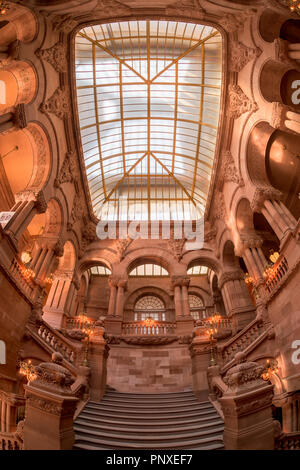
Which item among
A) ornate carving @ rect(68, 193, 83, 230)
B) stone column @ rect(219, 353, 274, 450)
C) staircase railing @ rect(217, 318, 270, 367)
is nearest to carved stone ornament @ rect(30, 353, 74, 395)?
stone column @ rect(219, 353, 274, 450)

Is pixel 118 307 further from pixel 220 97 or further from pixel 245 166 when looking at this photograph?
pixel 220 97

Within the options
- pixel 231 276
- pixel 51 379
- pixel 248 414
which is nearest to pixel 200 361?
pixel 248 414

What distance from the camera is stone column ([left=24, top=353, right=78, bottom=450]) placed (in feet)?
17.5

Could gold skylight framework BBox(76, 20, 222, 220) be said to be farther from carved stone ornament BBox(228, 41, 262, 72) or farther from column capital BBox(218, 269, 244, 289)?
column capital BBox(218, 269, 244, 289)

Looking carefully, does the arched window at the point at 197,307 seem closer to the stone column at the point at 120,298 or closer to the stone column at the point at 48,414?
the stone column at the point at 120,298

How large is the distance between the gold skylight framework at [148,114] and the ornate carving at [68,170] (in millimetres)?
2332

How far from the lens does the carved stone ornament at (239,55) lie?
11.8 meters

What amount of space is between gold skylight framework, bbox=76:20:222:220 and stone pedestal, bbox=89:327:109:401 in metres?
13.3

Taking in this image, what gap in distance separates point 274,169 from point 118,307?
41.7ft

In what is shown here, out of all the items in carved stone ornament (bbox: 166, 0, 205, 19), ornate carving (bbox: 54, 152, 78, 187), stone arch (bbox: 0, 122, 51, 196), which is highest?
carved stone ornament (bbox: 166, 0, 205, 19)

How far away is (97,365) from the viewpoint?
970 cm

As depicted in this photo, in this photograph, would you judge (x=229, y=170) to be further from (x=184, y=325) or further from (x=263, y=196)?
(x=184, y=325)

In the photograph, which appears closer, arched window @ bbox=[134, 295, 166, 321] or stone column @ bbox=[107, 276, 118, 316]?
stone column @ bbox=[107, 276, 118, 316]

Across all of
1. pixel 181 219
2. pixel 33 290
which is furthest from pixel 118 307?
pixel 181 219
